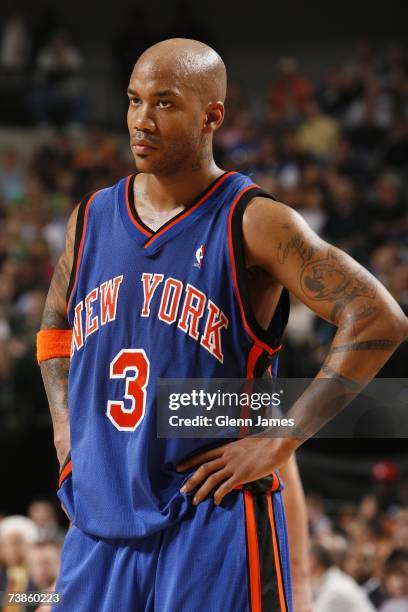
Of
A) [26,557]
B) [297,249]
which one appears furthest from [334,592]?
[297,249]

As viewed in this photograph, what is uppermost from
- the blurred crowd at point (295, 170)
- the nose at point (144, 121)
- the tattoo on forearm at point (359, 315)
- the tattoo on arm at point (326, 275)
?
the blurred crowd at point (295, 170)

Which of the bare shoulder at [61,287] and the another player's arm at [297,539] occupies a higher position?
the bare shoulder at [61,287]

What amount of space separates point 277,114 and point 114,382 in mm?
9958

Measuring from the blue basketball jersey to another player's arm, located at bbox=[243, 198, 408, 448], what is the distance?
91 millimetres

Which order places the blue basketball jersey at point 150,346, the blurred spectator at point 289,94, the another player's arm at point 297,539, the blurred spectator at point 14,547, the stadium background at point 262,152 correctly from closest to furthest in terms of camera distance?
the blue basketball jersey at point 150,346 < the another player's arm at point 297,539 < the blurred spectator at point 14,547 < the stadium background at point 262,152 < the blurred spectator at point 289,94

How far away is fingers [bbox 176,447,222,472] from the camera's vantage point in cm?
254

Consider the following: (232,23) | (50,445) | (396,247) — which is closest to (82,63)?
(232,23)

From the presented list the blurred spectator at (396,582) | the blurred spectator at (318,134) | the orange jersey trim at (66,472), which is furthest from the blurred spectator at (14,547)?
the blurred spectator at (318,134)

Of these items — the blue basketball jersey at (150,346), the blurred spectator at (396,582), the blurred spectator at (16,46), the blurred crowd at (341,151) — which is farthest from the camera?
the blurred spectator at (16,46)

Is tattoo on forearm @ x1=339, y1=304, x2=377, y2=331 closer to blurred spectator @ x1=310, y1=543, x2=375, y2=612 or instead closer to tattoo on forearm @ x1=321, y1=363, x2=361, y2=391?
tattoo on forearm @ x1=321, y1=363, x2=361, y2=391

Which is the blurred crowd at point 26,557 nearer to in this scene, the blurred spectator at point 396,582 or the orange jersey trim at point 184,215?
the blurred spectator at point 396,582

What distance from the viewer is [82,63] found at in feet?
44.1

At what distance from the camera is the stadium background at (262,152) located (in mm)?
7004

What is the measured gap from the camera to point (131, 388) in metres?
2.58
